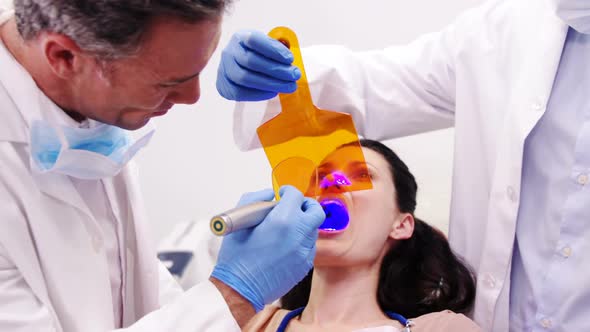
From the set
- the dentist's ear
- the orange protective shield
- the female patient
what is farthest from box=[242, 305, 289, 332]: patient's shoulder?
the dentist's ear

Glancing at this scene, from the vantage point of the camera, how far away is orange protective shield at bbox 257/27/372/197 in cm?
146

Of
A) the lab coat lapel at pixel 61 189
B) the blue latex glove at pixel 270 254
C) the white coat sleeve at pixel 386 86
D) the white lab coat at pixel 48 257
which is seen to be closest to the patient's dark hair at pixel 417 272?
the white coat sleeve at pixel 386 86

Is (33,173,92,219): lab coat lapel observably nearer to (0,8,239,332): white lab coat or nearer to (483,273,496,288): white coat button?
(0,8,239,332): white lab coat

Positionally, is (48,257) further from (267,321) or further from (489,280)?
(489,280)

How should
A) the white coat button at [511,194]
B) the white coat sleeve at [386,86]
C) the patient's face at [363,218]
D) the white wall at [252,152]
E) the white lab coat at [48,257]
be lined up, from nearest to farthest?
the white lab coat at [48,257]
the white coat button at [511,194]
the patient's face at [363,218]
the white coat sleeve at [386,86]
the white wall at [252,152]

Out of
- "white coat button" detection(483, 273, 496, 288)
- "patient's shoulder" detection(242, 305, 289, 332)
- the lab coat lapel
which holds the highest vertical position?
the lab coat lapel

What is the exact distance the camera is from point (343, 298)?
1.64 meters

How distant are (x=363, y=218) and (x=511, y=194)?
0.39 m

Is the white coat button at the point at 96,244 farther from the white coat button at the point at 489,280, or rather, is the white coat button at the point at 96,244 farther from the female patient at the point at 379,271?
the white coat button at the point at 489,280

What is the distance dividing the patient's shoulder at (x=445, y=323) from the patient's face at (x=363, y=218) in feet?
0.72

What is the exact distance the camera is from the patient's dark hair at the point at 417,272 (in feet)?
5.59

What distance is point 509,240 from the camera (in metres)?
1.42

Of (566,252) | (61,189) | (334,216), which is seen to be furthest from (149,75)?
(566,252)

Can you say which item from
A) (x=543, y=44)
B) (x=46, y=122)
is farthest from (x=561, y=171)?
(x=46, y=122)
